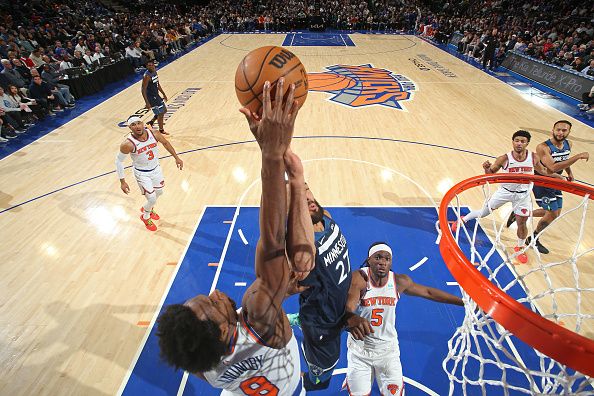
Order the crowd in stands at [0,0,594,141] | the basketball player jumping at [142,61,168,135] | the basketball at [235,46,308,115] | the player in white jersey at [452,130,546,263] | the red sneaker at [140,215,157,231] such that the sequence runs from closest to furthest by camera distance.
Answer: the basketball at [235,46,308,115], the player in white jersey at [452,130,546,263], the red sneaker at [140,215,157,231], the basketball player jumping at [142,61,168,135], the crowd in stands at [0,0,594,141]

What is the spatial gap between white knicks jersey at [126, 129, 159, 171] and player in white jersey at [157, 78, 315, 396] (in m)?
3.84

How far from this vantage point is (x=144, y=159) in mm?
5023

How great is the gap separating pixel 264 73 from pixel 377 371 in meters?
2.54

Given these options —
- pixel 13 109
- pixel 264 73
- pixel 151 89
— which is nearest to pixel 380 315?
pixel 264 73

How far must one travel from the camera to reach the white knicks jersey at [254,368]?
1.73 m

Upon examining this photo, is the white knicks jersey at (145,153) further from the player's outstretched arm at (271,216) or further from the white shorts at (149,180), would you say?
the player's outstretched arm at (271,216)

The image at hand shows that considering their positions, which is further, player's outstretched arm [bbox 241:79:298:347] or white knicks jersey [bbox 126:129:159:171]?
white knicks jersey [bbox 126:129:159:171]

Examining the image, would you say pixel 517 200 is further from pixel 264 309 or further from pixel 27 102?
pixel 27 102

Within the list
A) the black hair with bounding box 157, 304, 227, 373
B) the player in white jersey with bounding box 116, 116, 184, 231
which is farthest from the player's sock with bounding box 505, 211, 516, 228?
the player in white jersey with bounding box 116, 116, 184, 231

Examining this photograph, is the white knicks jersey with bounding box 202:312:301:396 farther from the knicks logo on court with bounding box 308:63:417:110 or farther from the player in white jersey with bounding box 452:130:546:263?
the knicks logo on court with bounding box 308:63:417:110

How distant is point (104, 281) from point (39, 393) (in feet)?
4.86

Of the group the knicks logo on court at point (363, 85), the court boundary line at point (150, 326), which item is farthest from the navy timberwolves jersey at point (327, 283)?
the knicks logo on court at point (363, 85)

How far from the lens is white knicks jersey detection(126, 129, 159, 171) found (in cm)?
489

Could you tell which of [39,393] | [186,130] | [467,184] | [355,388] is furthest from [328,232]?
[186,130]
